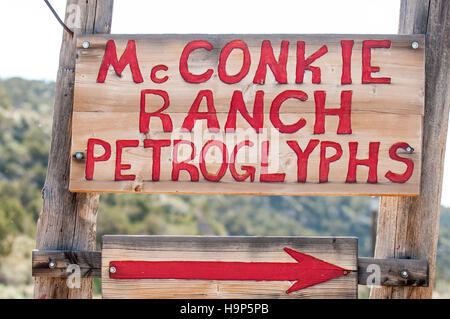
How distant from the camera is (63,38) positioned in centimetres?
340

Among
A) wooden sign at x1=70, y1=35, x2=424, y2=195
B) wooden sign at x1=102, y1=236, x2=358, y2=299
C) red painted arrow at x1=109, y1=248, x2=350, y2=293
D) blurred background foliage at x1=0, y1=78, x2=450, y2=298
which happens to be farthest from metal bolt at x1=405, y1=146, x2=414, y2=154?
blurred background foliage at x1=0, y1=78, x2=450, y2=298

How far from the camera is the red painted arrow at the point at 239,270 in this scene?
3.08m

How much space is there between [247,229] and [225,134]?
2584 cm

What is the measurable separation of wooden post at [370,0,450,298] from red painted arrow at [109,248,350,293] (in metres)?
0.37

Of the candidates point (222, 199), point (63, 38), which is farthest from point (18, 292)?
point (222, 199)

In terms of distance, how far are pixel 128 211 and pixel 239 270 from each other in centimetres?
2238

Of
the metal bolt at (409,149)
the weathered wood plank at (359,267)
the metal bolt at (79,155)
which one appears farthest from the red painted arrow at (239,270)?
the metal bolt at (409,149)

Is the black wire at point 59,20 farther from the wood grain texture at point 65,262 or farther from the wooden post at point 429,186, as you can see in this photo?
the wooden post at point 429,186

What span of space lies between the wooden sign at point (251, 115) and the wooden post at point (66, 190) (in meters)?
0.13

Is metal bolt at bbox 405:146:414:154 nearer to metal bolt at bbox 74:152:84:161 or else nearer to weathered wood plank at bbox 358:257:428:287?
Result: weathered wood plank at bbox 358:257:428:287

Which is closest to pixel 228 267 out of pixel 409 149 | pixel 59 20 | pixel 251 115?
pixel 251 115

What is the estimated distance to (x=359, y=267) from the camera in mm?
3104

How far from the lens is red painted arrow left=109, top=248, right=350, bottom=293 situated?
3084mm

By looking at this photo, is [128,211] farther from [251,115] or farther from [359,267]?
[359,267]
